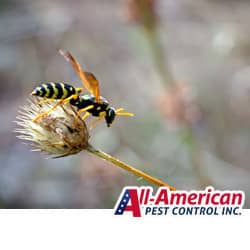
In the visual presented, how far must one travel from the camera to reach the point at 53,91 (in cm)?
118

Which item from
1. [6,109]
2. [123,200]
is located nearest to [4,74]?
[6,109]

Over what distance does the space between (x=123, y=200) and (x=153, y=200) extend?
8cm

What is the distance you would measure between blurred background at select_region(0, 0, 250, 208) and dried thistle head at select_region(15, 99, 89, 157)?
0.81 metres

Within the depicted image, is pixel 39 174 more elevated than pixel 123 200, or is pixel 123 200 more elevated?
pixel 39 174

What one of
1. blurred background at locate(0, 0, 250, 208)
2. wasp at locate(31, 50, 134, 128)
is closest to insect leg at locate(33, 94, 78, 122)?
wasp at locate(31, 50, 134, 128)

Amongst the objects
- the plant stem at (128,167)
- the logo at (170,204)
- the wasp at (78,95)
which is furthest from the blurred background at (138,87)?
the plant stem at (128,167)

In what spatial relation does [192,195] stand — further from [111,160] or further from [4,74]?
[4,74]

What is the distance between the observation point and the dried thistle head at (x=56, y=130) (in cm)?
121

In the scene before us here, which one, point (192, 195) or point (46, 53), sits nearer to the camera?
point (192, 195)

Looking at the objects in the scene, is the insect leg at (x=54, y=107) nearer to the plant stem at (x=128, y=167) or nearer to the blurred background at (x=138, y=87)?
the plant stem at (x=128, y=167)

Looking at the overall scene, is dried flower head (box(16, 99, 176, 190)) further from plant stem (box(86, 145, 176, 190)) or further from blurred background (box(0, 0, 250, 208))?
blurred background (box(0, 0, 250, 208))

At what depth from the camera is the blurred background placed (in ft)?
7.11

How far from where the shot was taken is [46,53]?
321cm

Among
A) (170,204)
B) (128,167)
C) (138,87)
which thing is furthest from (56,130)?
(138,87)
